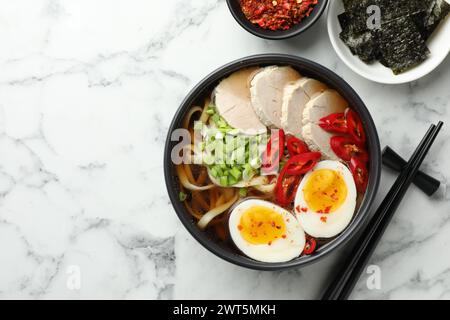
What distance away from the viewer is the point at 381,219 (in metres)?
2.20

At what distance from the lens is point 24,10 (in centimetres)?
241

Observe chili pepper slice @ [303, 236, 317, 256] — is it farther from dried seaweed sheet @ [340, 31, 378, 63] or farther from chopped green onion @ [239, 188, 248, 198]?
dried seaweed sheet @ [340, 31, 378, 63]

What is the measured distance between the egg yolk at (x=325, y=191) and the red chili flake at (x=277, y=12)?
1.81 feet

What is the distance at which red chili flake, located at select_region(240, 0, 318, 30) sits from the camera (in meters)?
2.20

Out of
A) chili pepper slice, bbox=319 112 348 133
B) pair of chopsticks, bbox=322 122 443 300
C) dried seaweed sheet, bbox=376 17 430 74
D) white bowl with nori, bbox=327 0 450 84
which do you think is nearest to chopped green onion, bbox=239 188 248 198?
chili pepper slice, bbox=319 112 348 133

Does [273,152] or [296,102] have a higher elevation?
[296,102]

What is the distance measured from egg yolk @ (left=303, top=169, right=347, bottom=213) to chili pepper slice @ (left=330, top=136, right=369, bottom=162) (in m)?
0.07

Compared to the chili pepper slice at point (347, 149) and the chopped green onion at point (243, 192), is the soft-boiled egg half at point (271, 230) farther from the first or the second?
the chili pepper slice at point (347, 149)

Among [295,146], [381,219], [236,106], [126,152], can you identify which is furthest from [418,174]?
[126,152]

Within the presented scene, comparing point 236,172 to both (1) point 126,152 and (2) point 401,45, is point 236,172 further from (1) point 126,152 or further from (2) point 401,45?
(2) point 401,45

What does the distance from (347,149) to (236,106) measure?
1.36 feet

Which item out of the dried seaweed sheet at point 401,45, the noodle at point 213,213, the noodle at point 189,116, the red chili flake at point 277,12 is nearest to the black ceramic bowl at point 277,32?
the red chili flake at point 277,12
